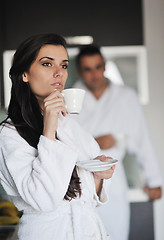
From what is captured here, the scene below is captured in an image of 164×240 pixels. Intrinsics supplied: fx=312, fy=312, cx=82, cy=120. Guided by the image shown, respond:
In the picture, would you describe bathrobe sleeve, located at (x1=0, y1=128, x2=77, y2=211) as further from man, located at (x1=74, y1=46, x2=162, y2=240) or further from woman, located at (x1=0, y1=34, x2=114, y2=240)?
man, located at (x1=74, y1=46, x2=162, y2=240)

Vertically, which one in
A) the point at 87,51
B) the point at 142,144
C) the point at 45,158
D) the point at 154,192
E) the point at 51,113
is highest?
the point at 87,51

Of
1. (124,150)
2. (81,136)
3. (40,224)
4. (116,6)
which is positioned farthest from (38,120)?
(116,6)

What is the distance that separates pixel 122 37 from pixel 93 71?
374mm

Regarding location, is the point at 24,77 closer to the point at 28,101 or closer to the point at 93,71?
the point at 28,101

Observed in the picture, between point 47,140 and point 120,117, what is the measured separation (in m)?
1.44

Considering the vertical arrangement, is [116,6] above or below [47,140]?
above

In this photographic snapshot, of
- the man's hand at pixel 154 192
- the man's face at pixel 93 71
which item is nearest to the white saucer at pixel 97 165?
the man's face at pixel 93 71

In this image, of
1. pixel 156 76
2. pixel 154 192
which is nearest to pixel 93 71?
pixel 156 76

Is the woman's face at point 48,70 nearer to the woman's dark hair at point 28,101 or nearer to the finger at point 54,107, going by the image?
the woman's dark hair at point 28,101

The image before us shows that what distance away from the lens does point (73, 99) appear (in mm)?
1044

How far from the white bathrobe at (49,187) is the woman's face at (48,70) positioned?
0.57 ft

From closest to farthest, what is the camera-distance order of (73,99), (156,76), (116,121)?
(73,99) < (116,121) < (156,76)

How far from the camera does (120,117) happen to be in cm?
A: 232

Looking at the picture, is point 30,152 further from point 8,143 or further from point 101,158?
point 101,158
